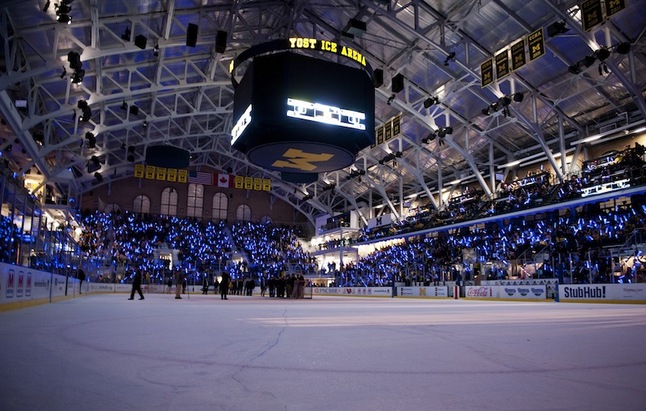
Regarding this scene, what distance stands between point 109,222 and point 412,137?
1208 inches

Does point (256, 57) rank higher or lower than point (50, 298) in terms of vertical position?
higher

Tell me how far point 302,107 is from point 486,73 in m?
14.1

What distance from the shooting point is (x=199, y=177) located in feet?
153

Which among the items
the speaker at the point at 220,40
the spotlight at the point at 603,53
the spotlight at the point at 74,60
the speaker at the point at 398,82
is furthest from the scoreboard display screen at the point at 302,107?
the spotlight at the point at 603,53

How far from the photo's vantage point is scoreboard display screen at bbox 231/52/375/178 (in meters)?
17.9

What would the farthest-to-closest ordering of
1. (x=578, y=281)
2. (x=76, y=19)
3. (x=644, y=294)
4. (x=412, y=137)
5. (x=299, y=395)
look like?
(x=412, y=137), (x=76, y=19), (x=578, y=281), (x=644, y=294), (x=299, y=395)

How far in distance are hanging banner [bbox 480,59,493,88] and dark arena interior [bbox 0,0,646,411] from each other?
5.5 inches

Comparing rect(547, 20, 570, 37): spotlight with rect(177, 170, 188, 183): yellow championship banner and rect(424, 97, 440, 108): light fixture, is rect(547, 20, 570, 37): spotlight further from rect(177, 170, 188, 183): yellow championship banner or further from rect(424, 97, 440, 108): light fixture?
rect(177, 170, 188, 183): yellow championship banner

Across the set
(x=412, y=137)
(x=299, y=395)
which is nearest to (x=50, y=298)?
(x=299, y=395)

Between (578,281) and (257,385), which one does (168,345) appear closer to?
(257,385)

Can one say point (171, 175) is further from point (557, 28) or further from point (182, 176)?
point (557, 28)

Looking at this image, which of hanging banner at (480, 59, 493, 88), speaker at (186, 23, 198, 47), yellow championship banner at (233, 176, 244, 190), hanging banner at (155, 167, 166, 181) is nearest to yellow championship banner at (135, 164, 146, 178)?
hanging banner at (155, 167, 166, 181)

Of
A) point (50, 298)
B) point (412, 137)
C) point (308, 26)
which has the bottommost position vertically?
point (50, 298)

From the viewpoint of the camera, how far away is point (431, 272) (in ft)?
98.1
